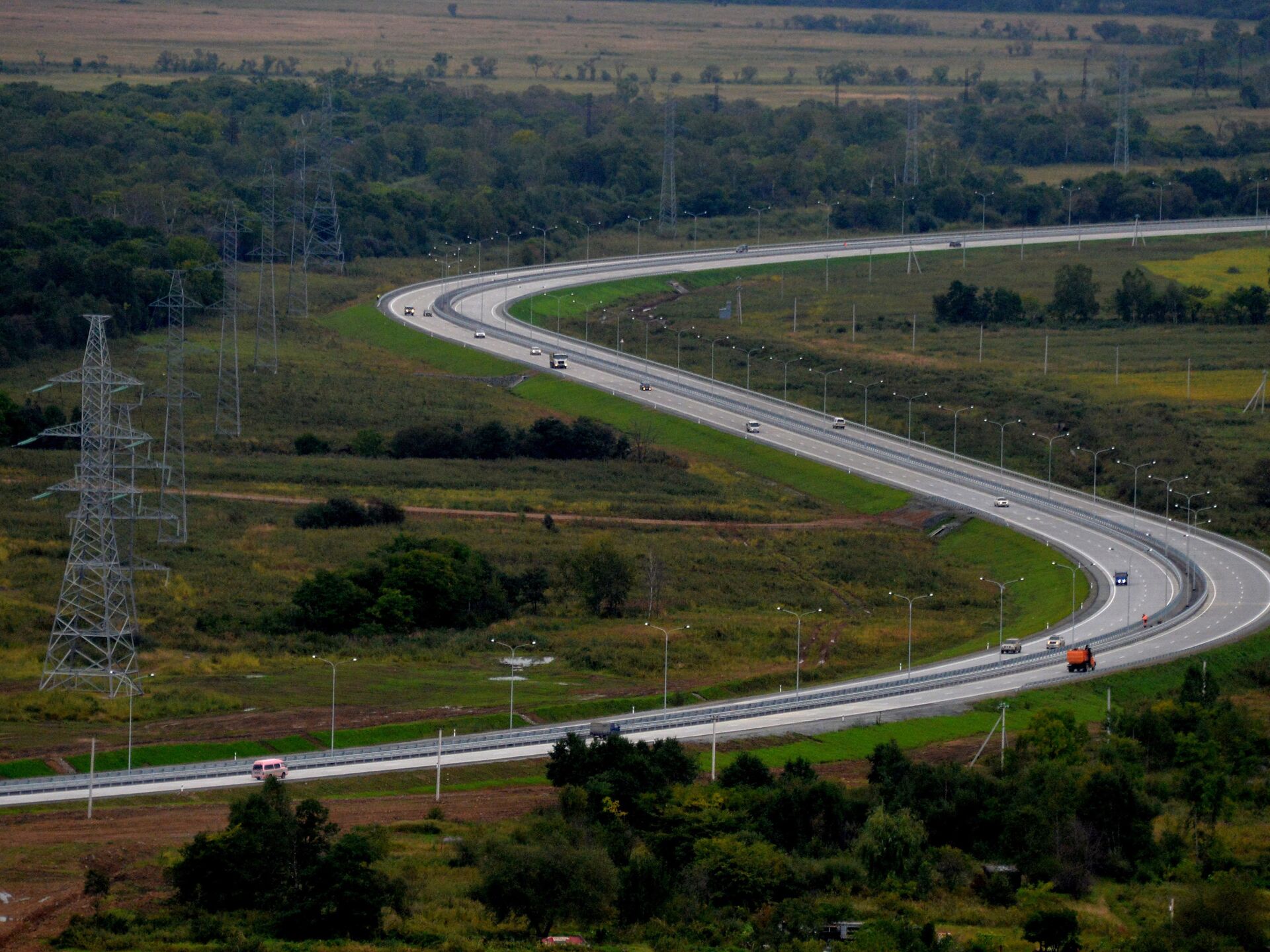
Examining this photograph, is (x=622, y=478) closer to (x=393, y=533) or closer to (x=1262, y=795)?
(x=393, y=533)

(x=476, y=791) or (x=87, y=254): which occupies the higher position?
(x=87, y=254)

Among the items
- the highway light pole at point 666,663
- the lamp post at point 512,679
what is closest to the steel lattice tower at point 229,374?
the lamp post at point 512,679

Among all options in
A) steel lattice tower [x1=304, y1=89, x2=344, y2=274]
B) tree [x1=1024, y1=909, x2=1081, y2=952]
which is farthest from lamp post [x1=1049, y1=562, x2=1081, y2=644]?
steel lattice tower [x1=304, y1=89, x2=344, y2=274]

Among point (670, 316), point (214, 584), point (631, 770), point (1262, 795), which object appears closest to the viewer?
point (631, 770)

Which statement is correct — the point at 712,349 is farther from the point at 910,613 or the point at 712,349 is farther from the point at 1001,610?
the point at 910,613

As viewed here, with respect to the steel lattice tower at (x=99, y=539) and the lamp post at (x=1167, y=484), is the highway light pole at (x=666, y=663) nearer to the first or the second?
the steel lattice tower at (x=99, y=539)

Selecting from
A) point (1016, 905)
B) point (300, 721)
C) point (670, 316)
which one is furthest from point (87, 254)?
point (1016, 905)

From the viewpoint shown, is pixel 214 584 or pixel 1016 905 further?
pixel 214 584
